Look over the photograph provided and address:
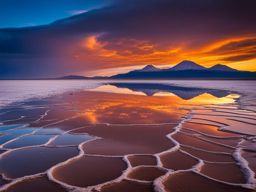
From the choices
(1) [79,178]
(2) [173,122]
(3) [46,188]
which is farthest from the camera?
(2) [173,122]

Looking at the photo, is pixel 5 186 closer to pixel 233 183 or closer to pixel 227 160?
pixel 233 183

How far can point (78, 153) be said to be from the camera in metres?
5.33

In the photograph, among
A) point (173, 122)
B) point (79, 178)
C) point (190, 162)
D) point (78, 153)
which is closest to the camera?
point (79, 178)

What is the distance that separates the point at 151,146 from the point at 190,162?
1222mm

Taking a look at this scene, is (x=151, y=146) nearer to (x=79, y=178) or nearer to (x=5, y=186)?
(x=79, y=178)

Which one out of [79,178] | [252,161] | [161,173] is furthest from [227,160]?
[79,178]

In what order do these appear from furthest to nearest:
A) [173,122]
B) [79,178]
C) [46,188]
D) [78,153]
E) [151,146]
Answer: [173,122] → [151,146] → [78,153] → [79,178] → [46,188]

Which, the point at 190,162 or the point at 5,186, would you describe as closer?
the point at 5,186

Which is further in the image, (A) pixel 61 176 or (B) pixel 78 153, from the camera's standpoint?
(B) pixel 78 153

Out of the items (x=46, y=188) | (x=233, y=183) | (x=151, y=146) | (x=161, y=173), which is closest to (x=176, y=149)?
(x=151, y=146)

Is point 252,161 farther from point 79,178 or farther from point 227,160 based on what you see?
point 79,178

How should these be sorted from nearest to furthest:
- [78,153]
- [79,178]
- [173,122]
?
[79,178] < [78,153] < [173,122]

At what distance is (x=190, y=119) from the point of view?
9.10 metres

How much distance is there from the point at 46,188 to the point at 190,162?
2.39m
